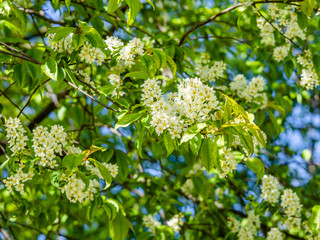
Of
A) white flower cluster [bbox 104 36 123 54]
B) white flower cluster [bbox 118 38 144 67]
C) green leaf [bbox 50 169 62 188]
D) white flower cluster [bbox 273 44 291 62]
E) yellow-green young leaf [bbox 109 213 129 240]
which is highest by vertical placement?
white flower cluster [bbox 273 44 291 62]

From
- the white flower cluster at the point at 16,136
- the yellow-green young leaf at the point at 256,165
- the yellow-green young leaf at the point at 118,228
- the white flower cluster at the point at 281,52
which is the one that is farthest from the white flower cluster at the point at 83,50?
the white flower cluster at the point at 281,52

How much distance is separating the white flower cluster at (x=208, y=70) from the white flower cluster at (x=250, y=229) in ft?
3.95

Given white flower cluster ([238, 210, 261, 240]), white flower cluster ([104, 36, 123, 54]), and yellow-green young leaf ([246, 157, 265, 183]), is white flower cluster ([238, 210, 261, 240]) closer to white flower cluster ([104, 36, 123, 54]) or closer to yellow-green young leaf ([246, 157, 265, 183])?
yellow-green young leaf ([246, 157, 265, 183])

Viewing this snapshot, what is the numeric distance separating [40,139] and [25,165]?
16 centimetres

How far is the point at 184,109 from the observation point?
1892 millimetres

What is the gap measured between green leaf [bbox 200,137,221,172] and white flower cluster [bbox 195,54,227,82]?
1.45 meters

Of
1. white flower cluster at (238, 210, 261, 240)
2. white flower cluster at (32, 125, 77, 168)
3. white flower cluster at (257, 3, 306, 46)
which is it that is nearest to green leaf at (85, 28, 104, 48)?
white flower cluster at (32, 125, 77, 168)

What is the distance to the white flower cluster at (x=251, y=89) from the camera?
3023 mm

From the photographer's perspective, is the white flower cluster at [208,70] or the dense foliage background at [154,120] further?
the white flower cluster at [208,70]

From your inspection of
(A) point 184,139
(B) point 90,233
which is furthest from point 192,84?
(B) point 90,233

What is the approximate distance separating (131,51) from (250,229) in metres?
1.93

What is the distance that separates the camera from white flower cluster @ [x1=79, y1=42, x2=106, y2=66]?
2.24m

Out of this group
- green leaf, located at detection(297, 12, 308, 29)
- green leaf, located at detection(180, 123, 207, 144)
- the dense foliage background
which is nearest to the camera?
green leaf, located at detection(180, 123, 207, 144)

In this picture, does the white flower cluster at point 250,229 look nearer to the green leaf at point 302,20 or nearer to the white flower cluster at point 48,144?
the green leaf at point 302,20
